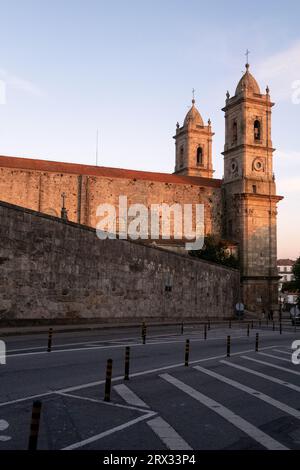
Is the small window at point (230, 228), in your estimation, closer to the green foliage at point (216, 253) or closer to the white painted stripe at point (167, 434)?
the green foliage at point (216, 253)

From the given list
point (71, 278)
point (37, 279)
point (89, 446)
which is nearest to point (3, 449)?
point (89, 446)

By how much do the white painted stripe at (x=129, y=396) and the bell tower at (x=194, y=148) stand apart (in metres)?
86.4

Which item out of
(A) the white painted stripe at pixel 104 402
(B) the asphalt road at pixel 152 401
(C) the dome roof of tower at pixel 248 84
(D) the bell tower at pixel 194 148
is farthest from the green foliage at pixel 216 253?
(A) the white painted stripe at pixel 104 402

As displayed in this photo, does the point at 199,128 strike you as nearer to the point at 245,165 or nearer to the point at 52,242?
the point at 245,165

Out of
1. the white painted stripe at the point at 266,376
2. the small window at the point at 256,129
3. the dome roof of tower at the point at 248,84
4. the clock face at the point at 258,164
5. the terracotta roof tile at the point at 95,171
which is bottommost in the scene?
the white painted stripe at the point at 266,376

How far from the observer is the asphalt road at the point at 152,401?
7508 mm

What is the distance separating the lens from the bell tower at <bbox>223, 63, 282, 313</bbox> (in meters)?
76.9

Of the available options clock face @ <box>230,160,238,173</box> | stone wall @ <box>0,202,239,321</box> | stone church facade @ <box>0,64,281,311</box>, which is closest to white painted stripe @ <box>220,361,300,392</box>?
stone wall @ <box>0,202,239,321</box>

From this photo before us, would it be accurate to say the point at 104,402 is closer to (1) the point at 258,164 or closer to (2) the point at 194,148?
(1) the point at 258,164

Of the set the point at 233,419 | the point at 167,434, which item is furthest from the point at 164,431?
the point at 233,419

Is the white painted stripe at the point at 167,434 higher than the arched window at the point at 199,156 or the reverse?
the reverse

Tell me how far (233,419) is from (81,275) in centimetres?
2275

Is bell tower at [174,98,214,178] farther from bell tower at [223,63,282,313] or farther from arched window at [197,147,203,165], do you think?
bell tower at [223,63,282,313]

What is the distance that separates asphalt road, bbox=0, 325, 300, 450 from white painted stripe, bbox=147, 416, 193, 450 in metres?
0.01
